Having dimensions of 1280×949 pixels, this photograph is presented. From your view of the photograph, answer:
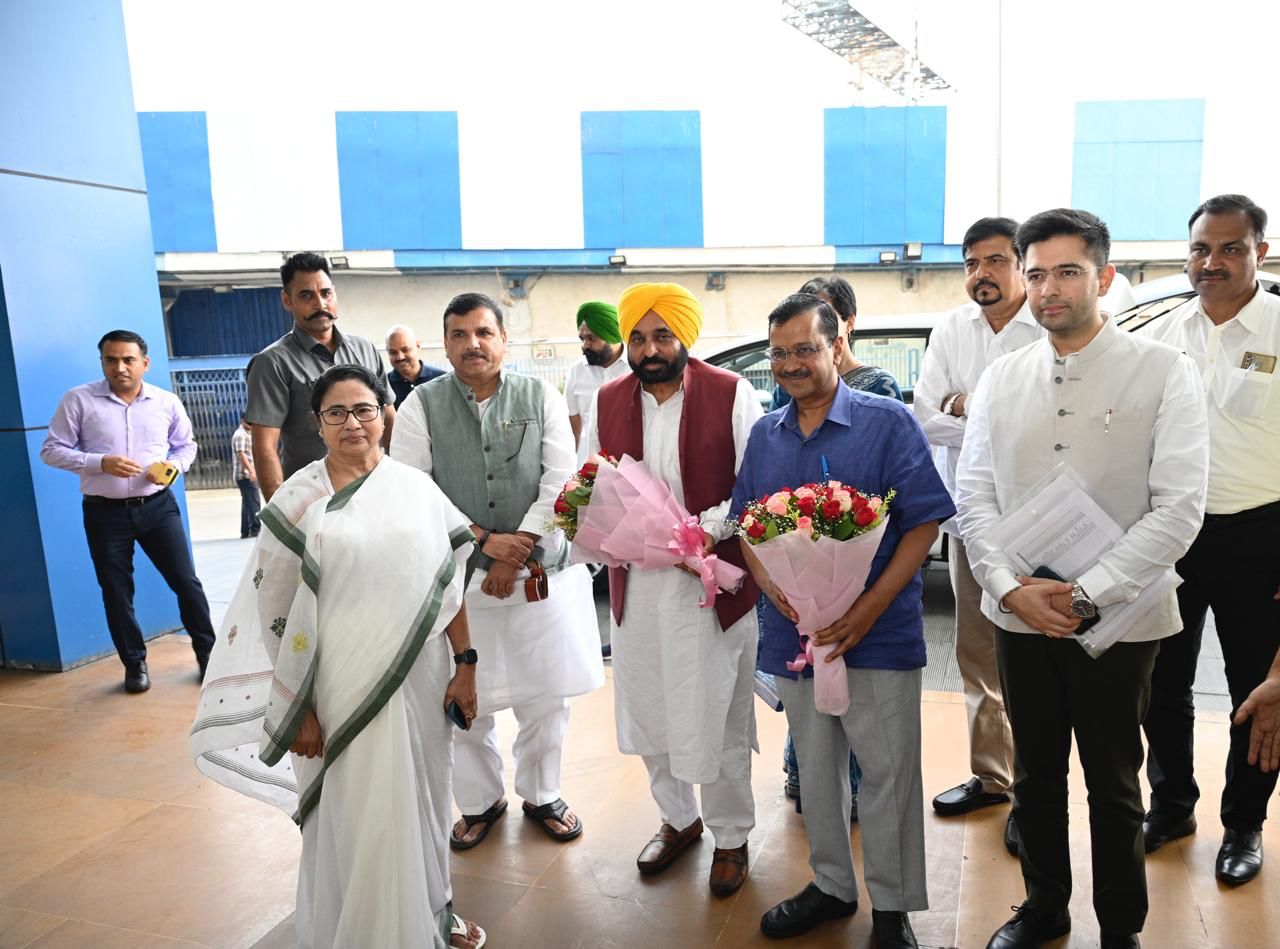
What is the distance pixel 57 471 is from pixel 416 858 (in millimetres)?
4248

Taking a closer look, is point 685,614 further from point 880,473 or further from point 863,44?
point 863,44

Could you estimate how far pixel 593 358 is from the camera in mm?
5445

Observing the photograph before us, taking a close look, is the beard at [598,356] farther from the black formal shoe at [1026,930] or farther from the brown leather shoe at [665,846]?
the black formal shoe at [1026,930]

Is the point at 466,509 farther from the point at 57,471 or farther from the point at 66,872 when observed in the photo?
the point at 57,471

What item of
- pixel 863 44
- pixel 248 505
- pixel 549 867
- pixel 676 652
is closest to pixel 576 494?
pixel 676 652

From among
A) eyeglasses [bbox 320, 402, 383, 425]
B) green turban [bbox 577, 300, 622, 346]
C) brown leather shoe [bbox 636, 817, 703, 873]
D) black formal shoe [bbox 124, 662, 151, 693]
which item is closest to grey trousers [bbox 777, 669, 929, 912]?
brown leather shoe [bbox 636, 817, 703, 873]

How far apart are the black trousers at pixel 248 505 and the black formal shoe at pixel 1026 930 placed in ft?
28.9

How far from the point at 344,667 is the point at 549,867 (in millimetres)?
1209

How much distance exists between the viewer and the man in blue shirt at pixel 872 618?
2.42 meters

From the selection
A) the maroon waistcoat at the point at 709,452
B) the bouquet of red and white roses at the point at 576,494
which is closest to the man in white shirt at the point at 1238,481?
the maroon waistcoat at the point at 709,452

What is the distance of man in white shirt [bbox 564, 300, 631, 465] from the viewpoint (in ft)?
17.1

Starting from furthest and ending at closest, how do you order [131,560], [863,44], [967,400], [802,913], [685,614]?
1. [863,44]
2. [131,560]
3. [967,400]
4. [685,614]
5. [802,913]

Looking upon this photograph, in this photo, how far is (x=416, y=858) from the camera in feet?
7.60

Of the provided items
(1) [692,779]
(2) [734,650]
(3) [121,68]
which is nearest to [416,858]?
(1) [692,779]
